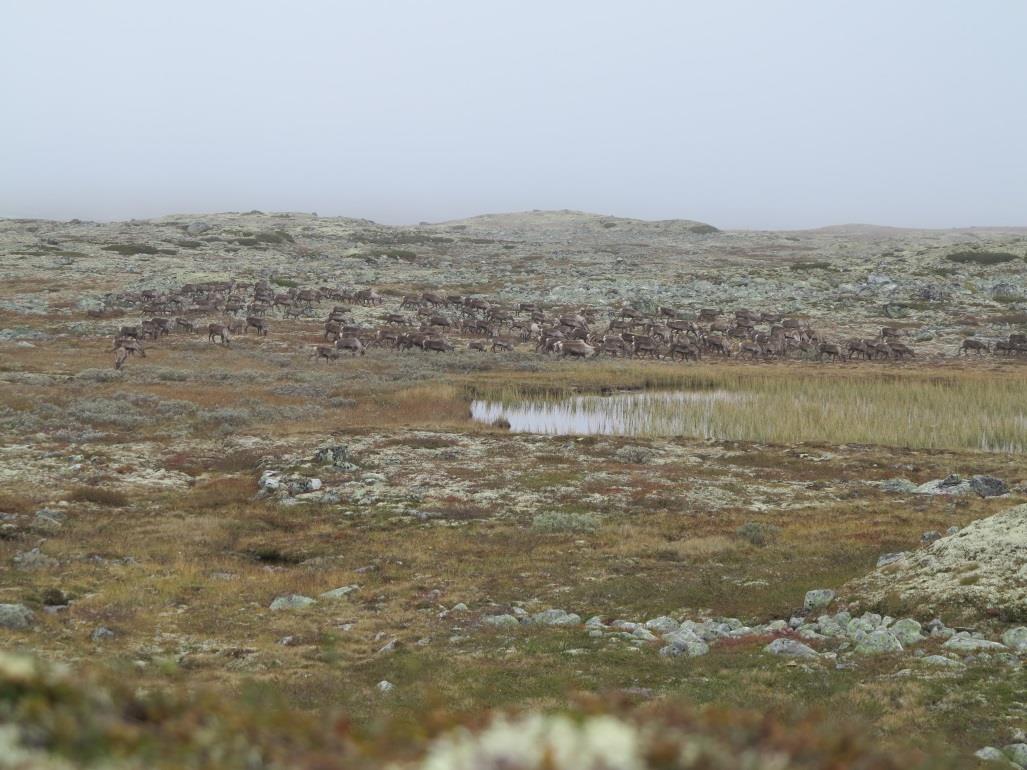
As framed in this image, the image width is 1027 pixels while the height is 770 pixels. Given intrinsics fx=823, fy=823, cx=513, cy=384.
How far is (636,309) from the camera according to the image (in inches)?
2982

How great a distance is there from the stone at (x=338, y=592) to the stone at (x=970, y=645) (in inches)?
428

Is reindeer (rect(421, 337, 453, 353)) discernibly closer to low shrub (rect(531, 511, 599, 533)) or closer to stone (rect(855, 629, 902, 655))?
low shrub (rect(531, 511, 599, 533))

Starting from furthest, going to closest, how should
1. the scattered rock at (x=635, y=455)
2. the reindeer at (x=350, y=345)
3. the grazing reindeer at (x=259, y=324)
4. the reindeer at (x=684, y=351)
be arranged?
the grazing reindeer at (x=259, y=324), the reindeer at (x=684, y=351), the reindeer at (x=350, y=345), the scattered rock at (x=635, y=455)

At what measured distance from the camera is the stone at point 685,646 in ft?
42.4

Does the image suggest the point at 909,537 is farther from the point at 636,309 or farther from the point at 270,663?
the point at 636,309

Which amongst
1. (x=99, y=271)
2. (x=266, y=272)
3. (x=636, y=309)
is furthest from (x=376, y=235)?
(x=636, y=309)

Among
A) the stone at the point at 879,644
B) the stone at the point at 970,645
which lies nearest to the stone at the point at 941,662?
the stone at the point at 970,645

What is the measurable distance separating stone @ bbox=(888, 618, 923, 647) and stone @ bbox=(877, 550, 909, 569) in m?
2.87

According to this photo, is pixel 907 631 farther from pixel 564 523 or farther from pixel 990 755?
pixel 564 523

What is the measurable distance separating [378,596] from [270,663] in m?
4.07

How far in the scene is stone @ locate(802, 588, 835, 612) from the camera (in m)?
14.8

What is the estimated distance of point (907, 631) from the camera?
12.9 metres

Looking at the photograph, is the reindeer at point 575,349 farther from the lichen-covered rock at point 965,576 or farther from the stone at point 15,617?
the stone at point 15,617

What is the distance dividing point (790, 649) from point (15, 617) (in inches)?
492
